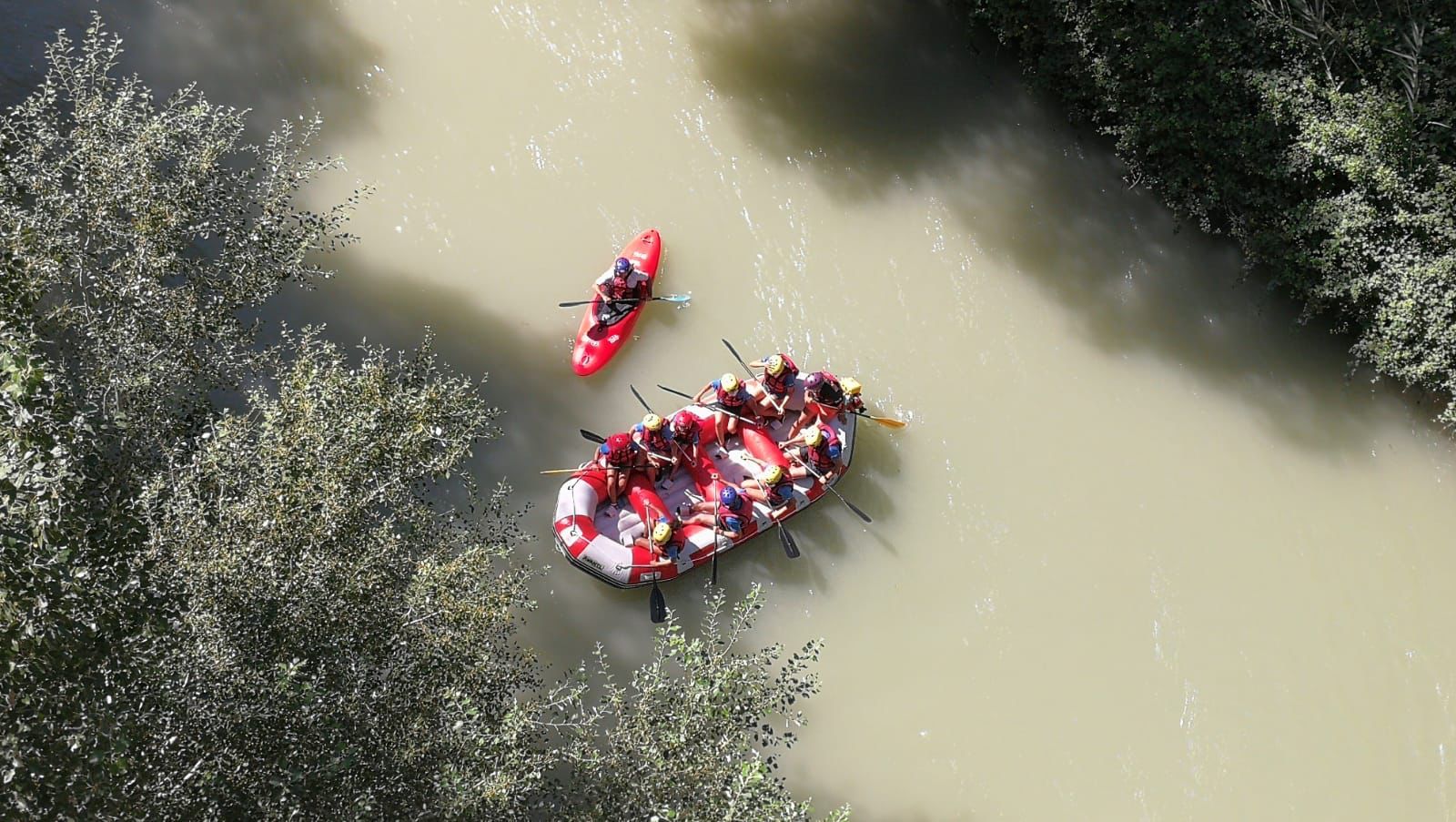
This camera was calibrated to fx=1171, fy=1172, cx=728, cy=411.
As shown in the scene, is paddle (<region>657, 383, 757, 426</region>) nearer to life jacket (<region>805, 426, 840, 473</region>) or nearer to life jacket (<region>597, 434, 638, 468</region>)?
life jacket (<region>805, 426, 840, 473</region>)

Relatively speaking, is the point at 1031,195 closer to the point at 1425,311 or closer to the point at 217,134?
the point at 1425,311

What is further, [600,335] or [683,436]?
[600,335]

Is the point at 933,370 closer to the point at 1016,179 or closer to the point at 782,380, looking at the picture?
the point at 782,380

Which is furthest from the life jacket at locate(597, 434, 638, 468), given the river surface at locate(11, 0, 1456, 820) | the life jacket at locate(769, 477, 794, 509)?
the life jacket at locate(769, 477, 794, 509)

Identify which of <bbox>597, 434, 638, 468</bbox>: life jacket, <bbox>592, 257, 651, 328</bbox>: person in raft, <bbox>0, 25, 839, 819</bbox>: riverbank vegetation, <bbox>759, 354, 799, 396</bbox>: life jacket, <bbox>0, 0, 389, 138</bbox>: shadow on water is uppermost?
<bbox>0, 0, 389, 138</bbox>: shadow on water

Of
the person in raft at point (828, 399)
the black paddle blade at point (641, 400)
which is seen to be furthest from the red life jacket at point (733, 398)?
the black paddle blade at point (641, 400)

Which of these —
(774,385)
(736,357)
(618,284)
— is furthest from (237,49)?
(774,385)
